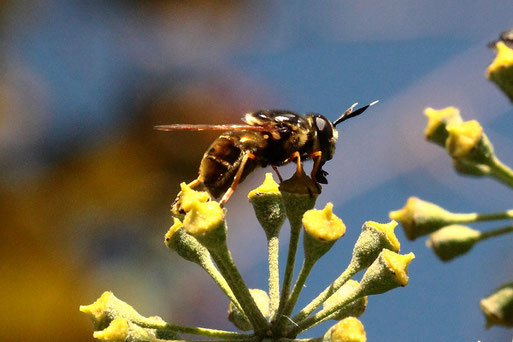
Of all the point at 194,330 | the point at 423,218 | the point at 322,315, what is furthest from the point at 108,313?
A: the point at 423,218

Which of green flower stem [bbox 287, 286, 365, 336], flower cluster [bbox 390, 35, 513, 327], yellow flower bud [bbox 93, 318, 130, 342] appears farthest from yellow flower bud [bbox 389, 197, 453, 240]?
yellow flower bud [bbox 93, 318, 130, 342]

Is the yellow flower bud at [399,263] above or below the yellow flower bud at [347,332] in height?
above

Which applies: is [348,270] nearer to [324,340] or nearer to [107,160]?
[324,340]

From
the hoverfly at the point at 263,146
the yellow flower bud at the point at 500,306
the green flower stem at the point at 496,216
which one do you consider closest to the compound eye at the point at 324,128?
the hoverfly at the point at 263,146

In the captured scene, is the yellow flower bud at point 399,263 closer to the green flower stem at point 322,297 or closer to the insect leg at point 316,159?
the green flower stem at point 322,297

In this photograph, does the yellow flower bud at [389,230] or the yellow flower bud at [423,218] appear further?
the yellow flower bud at [389,230]

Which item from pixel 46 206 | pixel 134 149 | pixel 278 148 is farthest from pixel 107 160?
pixel 278 148
